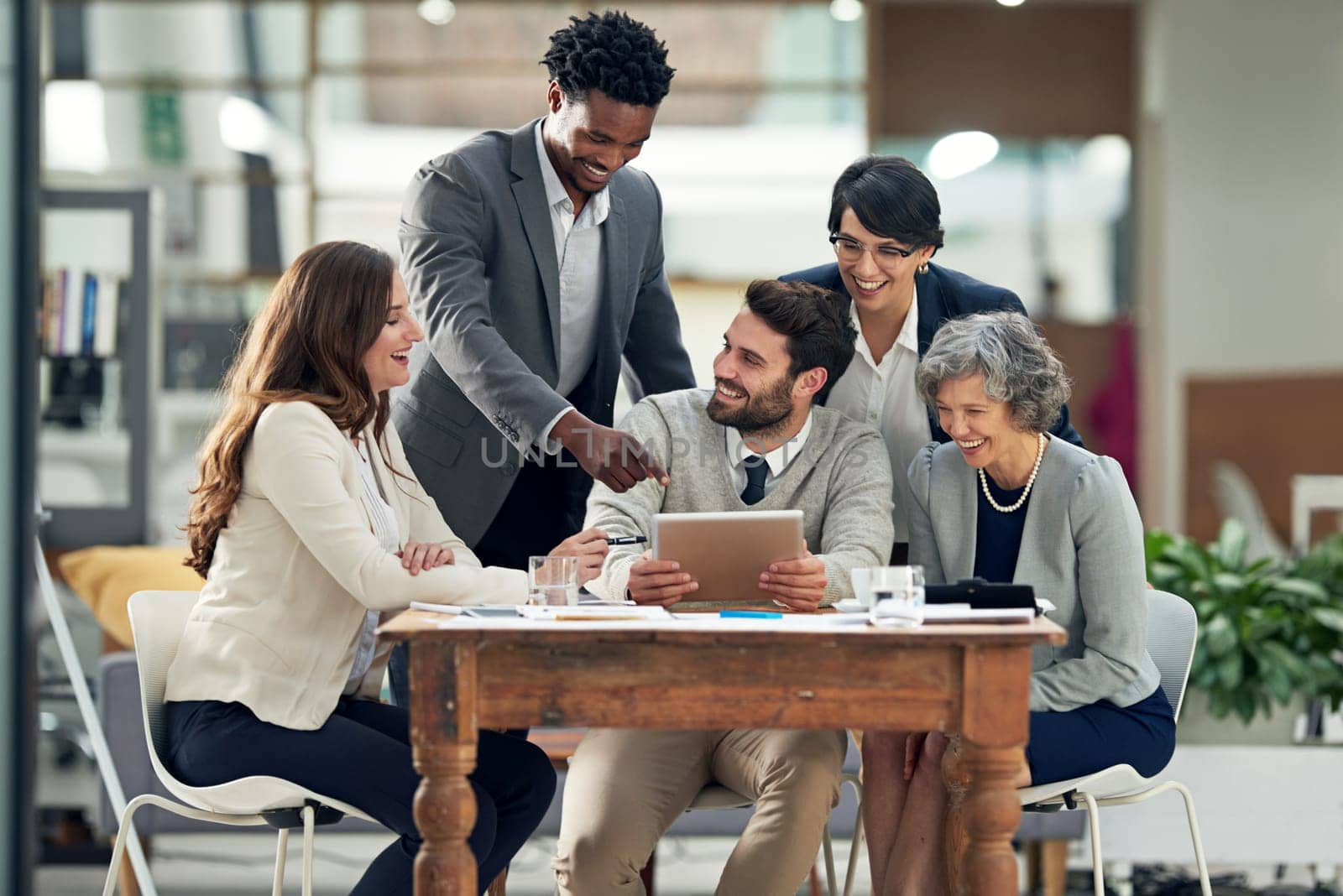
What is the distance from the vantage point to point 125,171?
680 centimetres

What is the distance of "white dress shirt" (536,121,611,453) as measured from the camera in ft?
9.07

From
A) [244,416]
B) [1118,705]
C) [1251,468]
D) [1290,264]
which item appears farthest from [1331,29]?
[244,416]

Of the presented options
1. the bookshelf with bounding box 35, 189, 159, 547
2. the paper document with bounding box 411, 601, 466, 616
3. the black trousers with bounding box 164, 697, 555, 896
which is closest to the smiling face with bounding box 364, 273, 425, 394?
the paper document with bounding box 411, 601, 466, 616

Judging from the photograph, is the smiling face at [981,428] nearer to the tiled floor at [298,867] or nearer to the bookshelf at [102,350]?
the tiled floor at [298,867]

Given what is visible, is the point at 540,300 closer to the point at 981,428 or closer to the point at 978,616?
the point at 981,428

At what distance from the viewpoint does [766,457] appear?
2623 mm

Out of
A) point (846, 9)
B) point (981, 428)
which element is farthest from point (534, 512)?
point (846, 9)

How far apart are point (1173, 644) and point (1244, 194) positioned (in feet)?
17.0

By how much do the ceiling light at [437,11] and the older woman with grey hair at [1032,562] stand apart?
5.01m

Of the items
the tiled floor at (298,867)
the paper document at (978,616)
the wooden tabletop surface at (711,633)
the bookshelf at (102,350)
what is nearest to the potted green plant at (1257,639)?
the tiled floor at (298,867)

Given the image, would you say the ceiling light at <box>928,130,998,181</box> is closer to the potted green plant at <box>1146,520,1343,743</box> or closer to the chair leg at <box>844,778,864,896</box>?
the potted green plant at <box>1146,520,1343,743</box>

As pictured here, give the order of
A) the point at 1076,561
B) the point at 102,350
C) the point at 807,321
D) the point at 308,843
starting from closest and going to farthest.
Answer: the point at 308,843, the point at 1076,561, the point at 807,321, the point at 102,350

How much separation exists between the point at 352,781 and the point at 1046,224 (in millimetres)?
5859

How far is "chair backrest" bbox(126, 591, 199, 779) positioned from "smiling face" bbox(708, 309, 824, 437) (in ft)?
3.08
